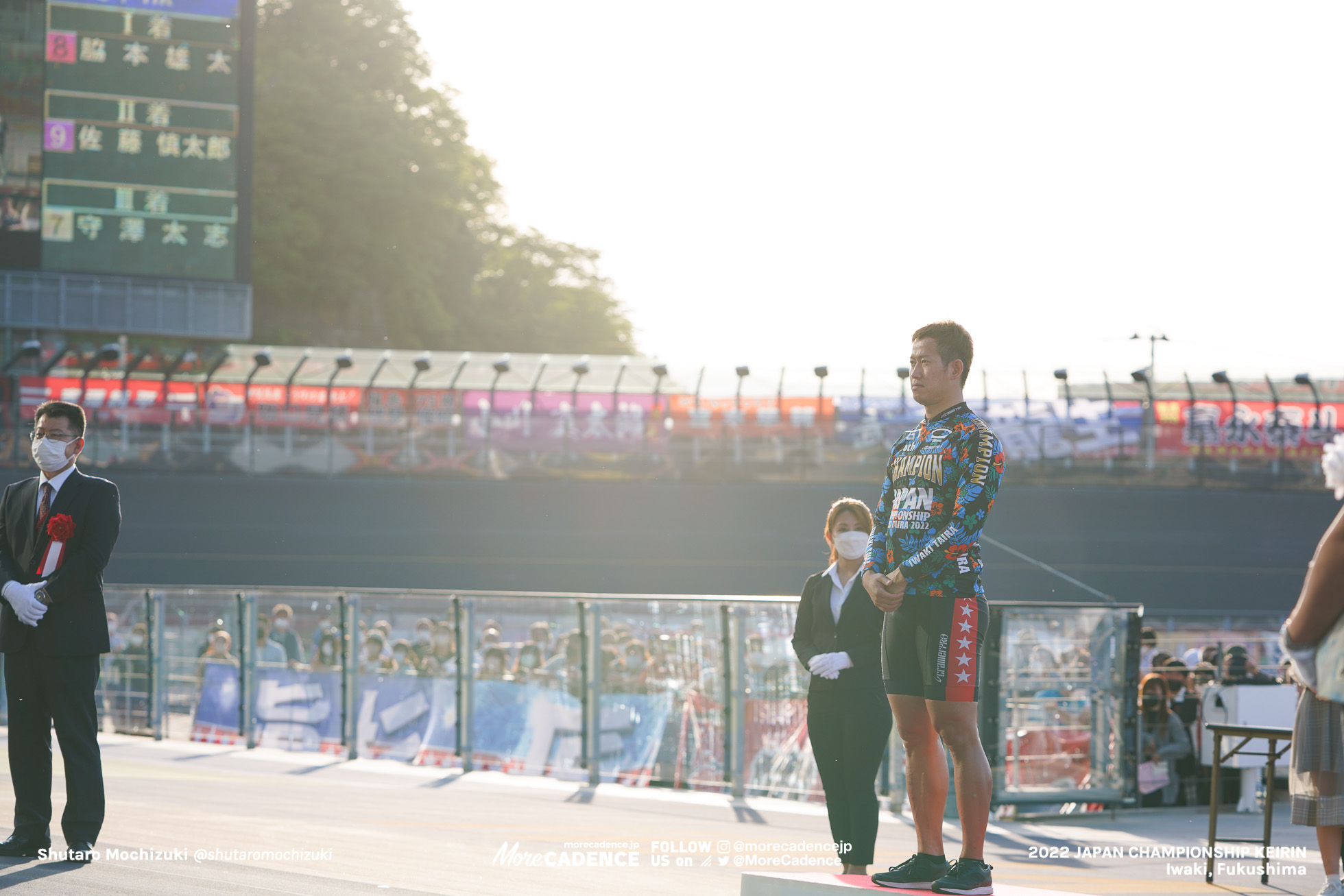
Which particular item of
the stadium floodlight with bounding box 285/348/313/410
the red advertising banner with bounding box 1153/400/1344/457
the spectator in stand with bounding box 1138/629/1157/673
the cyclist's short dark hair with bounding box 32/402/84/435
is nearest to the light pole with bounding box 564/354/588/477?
the stadium floodlight with bounding box 285/348/313/410

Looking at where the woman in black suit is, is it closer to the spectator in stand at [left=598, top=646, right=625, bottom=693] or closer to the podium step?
the podium step

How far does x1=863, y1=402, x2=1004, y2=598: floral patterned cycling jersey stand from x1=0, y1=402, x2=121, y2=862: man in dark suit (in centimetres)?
295

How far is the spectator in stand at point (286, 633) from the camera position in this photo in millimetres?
10906

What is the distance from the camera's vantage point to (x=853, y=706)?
5258 mm

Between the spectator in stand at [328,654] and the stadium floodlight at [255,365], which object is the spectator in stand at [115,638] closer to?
the spectator in stand at [328,654]

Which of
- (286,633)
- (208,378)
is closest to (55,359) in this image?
(208,378)

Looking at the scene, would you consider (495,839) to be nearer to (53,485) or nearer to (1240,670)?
(53,485)

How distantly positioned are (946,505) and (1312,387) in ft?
97.9

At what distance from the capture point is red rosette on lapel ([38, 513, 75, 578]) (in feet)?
16.3

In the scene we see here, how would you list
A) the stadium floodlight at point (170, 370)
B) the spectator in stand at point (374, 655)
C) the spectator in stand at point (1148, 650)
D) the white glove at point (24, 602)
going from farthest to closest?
the stadium floodlight at point (170, 370), the spectator in stand at point (374, 655), the spectator in stand at point (1148, 650), the white glove at point (24, 602)

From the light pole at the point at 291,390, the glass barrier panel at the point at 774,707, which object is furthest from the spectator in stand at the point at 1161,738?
the light pole at the point at 291,390

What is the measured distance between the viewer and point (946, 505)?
3.91 meters

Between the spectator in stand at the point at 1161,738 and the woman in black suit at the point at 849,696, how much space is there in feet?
12.8

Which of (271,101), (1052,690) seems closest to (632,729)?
(1052,690)
